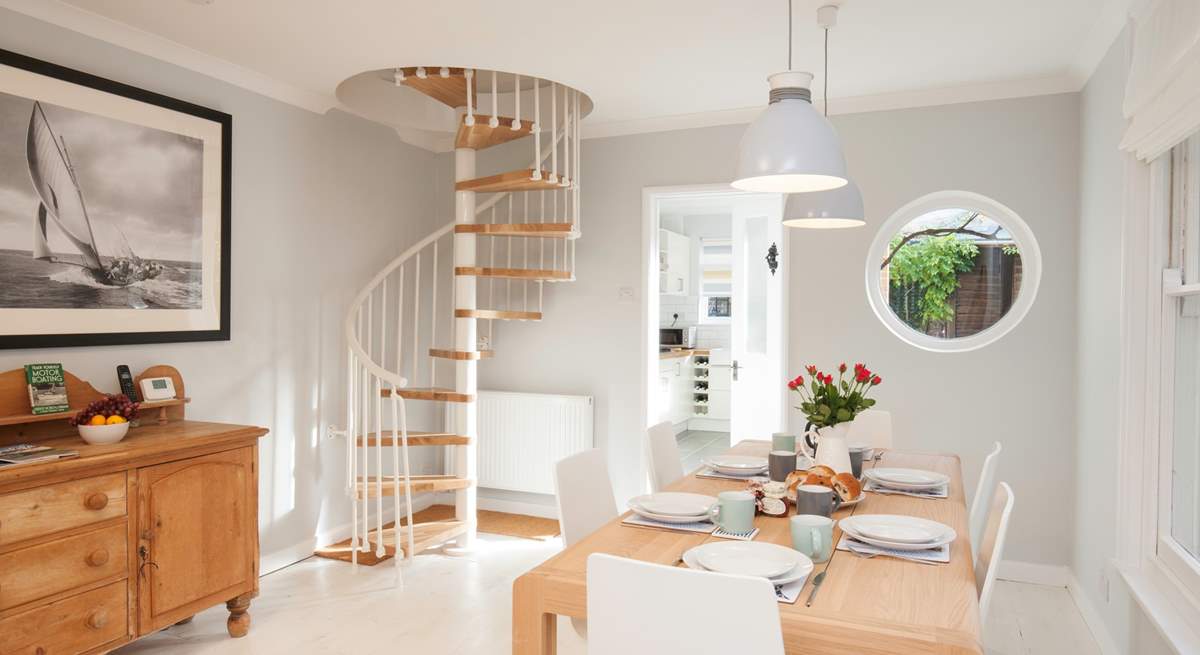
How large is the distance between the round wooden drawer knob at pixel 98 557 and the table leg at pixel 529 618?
1.70m

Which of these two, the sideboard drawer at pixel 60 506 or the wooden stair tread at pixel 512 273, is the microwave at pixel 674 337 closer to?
the wooden stair tread at pixel 512 273

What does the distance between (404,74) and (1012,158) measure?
304 cm

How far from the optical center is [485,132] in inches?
155

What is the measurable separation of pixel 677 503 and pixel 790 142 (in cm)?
104

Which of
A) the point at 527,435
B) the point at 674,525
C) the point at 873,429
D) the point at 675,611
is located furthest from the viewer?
the point at 527,435

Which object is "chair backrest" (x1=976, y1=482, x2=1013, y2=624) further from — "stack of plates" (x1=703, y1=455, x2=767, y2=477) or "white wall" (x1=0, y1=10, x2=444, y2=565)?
"white wall" (x1=0, y1=10, x2=444, y2=565)

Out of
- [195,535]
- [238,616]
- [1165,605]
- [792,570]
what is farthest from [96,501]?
[1165,605]

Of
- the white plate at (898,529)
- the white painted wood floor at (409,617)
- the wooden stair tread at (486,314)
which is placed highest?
the wooden stair tread at (486,314)

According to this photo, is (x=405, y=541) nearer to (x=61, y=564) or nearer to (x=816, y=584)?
(x=61, y=564)

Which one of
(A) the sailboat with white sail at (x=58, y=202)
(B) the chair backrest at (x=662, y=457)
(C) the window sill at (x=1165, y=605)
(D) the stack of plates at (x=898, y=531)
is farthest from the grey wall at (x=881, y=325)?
(A) the sailboat with white sail at (x=58, y=202)

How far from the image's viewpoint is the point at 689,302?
324 inches

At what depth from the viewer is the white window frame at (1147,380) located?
102 inches

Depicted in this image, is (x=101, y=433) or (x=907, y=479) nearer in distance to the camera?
(x=907, y=479)

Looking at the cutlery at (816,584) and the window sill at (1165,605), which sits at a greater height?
the cutlery at (816,584)
